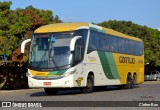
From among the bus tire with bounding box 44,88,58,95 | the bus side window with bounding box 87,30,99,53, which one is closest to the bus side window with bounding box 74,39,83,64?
the bus side window with bounding box 87,30,99,53

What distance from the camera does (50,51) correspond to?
20.8 meters

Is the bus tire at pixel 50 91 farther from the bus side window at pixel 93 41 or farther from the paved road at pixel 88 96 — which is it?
the bus side window at pixel 93 41

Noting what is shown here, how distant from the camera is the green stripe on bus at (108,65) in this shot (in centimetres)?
2449

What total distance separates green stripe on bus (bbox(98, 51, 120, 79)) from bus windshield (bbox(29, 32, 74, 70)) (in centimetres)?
350

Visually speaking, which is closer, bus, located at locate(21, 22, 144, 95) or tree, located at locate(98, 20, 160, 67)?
bus, located at locate(21, 22, 144, 95)

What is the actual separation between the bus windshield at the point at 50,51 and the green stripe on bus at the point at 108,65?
3497mm

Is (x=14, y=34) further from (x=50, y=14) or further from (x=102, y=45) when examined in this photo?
(x=102, y=45)

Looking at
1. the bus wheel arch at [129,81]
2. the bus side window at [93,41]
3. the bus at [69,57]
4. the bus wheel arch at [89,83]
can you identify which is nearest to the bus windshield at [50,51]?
the bus at [69,57]

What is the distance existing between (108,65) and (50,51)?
5662mm

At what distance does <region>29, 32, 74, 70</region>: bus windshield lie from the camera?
67.9 ft

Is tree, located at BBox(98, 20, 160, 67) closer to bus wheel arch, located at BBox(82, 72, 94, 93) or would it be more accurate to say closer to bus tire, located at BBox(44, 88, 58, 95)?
bus wheel arch, located at BBox(82, 72, 94, 93)

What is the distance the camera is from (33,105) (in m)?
14.0

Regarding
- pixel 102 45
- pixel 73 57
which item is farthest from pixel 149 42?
pixel 73 57

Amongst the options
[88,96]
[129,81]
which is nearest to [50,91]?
[88,96]
